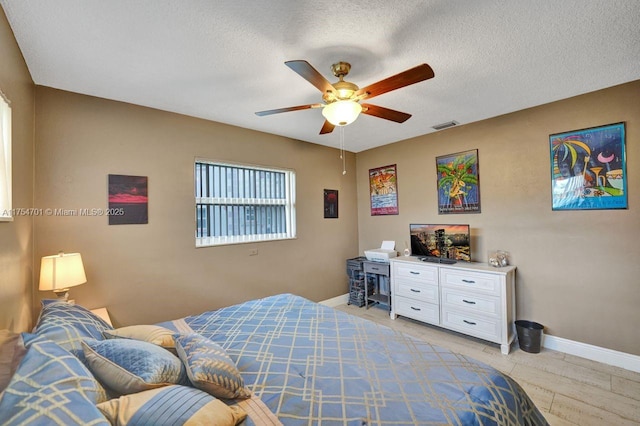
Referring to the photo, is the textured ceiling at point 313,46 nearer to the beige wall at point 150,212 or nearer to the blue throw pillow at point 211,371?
the beige wall at point 150,212

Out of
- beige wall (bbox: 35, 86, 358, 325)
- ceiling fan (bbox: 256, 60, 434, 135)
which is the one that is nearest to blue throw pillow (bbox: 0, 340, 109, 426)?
ceiling fan (bbox: 256, 60, 434, 135)

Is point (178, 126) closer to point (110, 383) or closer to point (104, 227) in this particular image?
point (104, 227)

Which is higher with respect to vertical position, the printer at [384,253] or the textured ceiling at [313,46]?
the textured ceiling at [313,46]

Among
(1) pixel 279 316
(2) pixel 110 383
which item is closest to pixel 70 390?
(2) pixel 110 383

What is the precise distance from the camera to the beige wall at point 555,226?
8.37ft

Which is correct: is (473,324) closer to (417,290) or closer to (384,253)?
(417,290)

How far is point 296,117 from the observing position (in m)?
3.16

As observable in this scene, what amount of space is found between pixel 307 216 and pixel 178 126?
207cm

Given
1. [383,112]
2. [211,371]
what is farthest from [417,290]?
[211,371]

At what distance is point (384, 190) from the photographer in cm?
458

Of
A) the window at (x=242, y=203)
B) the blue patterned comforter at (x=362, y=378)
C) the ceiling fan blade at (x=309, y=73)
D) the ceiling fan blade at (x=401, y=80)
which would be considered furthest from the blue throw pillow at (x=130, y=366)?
the window at (x=242, y=203)

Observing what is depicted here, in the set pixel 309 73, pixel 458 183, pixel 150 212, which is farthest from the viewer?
pixel 458 183

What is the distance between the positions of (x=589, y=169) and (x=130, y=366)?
13.0 feet

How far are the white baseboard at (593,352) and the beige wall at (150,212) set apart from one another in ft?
9.85
